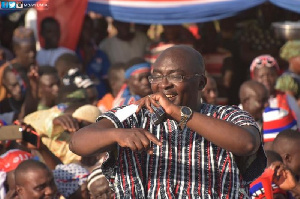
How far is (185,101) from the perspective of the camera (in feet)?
11.9

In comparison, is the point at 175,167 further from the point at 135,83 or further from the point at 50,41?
the point at 50,41

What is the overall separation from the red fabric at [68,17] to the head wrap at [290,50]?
2.47 metres

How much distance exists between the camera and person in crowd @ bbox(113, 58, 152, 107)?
7.47 metres

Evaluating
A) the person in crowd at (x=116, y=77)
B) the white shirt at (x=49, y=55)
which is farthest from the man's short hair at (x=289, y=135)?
the white shirt at (x=49, y=55)

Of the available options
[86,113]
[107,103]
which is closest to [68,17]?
[107,103]

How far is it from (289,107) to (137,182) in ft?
13.8

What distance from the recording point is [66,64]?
8414mm

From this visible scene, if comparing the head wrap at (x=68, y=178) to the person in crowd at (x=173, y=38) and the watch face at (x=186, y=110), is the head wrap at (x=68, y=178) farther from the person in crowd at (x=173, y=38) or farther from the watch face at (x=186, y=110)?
the person in crowd at (x=173, y=38)

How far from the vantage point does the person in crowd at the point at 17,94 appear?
293 inches

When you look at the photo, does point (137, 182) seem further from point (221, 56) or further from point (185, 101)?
point (221, 56)

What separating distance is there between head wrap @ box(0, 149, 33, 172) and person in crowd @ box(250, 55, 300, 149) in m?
1.92

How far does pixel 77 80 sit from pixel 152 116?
418 centimetres

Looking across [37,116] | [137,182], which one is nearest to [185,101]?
[137,182]

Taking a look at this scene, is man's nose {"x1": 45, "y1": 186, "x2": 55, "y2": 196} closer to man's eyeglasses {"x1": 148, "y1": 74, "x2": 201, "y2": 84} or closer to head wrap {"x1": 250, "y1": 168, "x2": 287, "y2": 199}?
head wrap {"x1": 250, "y1": 168, "x2": 287, "y2": 199}
